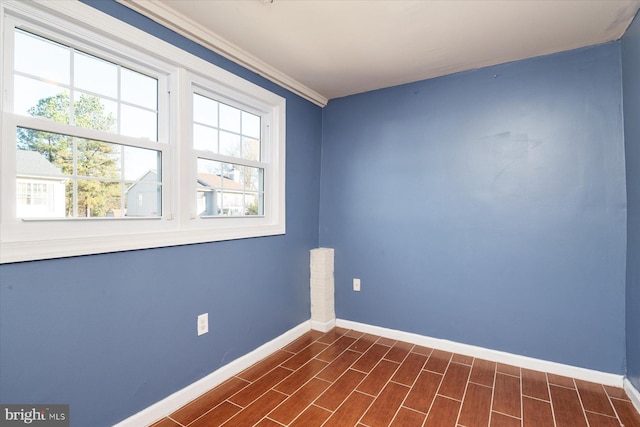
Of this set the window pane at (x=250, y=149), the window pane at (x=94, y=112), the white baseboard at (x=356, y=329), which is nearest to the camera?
the window pane at (x=94, y=112)

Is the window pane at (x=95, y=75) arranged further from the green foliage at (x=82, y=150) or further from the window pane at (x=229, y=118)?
the window pane at (x=229, y=118)

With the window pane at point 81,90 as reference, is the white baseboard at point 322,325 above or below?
below

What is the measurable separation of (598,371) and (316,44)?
9.98 ft

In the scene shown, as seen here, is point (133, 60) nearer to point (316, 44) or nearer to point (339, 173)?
point (316, 44)

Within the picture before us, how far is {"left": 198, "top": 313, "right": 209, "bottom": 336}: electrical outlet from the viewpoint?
6.59 ft

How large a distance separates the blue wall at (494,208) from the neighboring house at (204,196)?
118cm

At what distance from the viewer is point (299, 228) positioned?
9.80 ft

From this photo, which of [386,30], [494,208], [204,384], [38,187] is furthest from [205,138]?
[494,208]

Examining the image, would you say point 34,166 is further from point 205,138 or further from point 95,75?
point 205,138

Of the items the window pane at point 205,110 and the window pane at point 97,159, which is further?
the window pane at point 205,110

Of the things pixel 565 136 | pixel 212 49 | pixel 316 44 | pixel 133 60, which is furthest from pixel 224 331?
pixel 565 136

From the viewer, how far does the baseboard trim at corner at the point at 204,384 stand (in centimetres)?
168

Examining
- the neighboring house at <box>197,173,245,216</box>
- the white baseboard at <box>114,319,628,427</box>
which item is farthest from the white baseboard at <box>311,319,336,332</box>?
the neighboring house at <box>197,173,245,216</box>

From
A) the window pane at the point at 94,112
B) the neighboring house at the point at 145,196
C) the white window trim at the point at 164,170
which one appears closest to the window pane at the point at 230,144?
the white window trim at the point at 164,170
